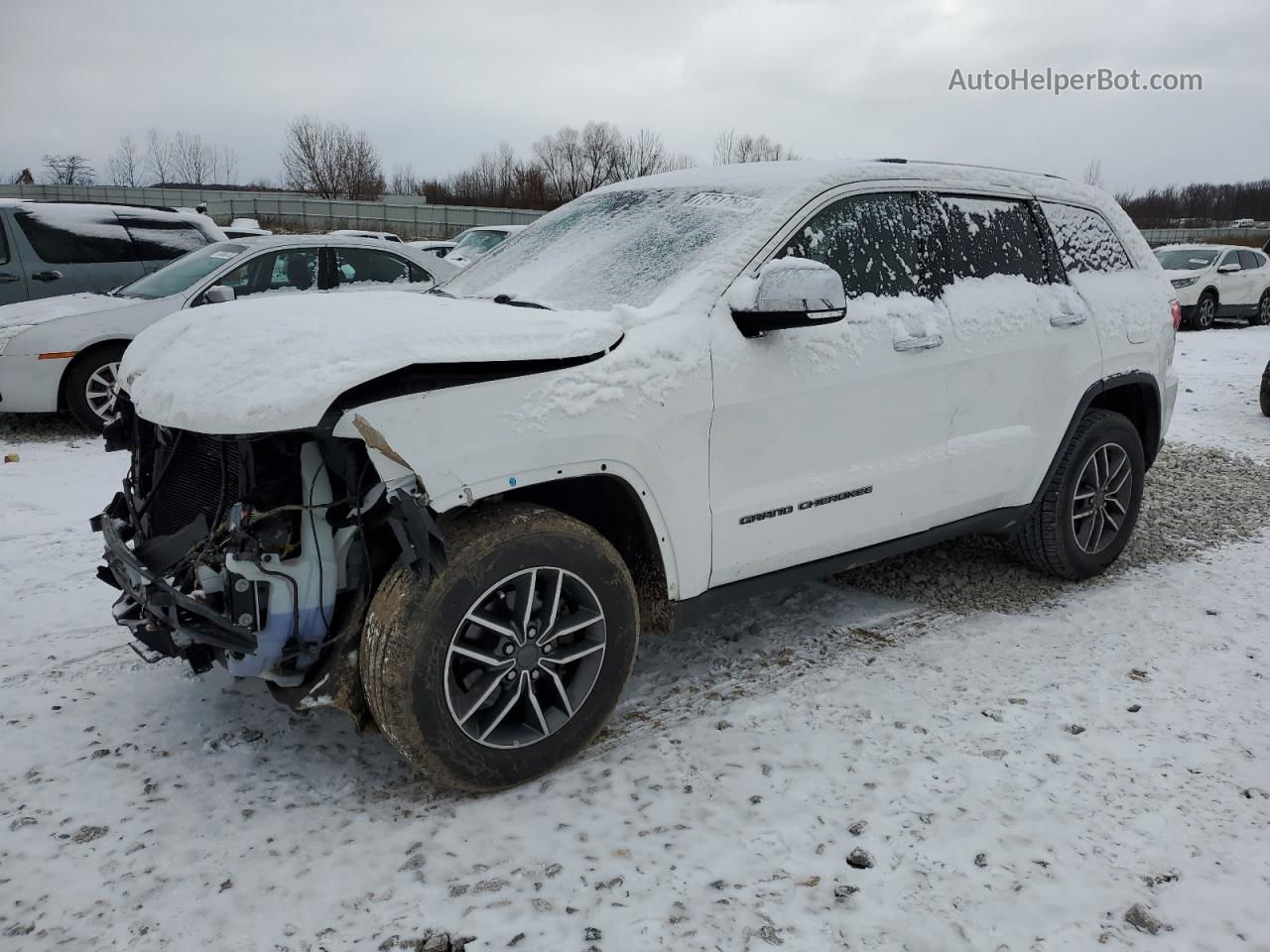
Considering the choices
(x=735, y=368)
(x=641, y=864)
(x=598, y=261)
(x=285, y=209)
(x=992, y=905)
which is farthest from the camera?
(x=285, y=209)

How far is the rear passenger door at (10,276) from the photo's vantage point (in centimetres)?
866

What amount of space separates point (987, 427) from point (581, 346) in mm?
1969

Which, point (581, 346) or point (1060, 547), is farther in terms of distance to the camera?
point (1060, 547)

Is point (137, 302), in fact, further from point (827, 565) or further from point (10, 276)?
point (827, 565)

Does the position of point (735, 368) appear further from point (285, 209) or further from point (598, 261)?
point (285, 209)

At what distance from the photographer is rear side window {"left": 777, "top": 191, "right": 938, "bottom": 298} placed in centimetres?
348

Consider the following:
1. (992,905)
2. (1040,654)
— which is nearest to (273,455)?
(992,905)

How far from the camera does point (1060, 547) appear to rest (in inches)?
177

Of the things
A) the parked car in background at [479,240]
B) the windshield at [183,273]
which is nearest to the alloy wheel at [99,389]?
the windshield at [183,273]

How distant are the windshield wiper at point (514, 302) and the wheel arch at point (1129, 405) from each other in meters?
2.46

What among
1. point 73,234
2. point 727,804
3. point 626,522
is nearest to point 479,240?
point 73,234

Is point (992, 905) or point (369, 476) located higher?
point (369, 476)

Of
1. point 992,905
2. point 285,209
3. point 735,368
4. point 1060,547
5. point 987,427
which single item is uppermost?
point 285,209

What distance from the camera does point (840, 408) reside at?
3.41m
